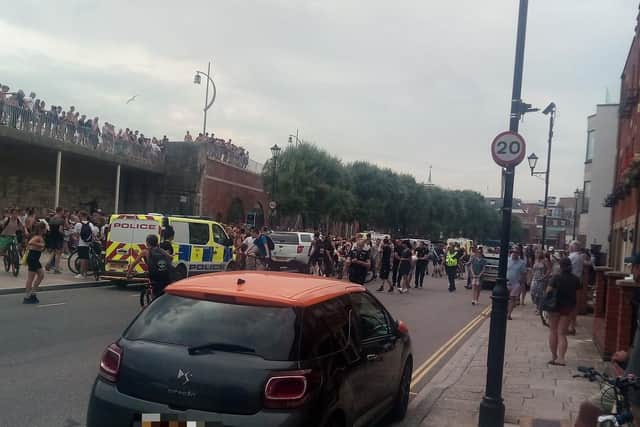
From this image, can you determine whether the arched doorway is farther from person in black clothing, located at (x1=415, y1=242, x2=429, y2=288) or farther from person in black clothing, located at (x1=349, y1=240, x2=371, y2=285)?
person in black clothing, located at (x1=349, y1=240, x2=371, y2=285)

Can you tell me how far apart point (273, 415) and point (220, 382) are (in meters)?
0.38

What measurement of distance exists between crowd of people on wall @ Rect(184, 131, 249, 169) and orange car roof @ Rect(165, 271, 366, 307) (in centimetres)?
3564

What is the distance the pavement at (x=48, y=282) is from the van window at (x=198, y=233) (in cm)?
261

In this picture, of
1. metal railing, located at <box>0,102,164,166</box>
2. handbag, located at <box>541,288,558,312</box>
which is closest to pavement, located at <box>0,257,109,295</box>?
metal railing, located at <box>0,102,164,166</box>

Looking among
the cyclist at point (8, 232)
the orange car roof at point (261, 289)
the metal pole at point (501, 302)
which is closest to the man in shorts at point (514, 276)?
the metal pole at point (501, 302)

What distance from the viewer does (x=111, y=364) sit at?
4.27m

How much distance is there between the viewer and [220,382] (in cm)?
388

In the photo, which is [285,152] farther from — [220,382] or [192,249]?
[220,382]

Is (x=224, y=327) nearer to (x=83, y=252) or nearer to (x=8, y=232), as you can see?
(x=83, y=252)

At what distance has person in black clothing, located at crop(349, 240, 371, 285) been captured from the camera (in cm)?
1902

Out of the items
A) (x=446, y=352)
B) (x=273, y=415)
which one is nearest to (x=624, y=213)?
(x=446, y=352)

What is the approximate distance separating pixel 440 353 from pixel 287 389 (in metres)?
7.51

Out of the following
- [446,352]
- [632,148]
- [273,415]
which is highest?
[632,148]

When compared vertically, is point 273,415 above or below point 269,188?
below
